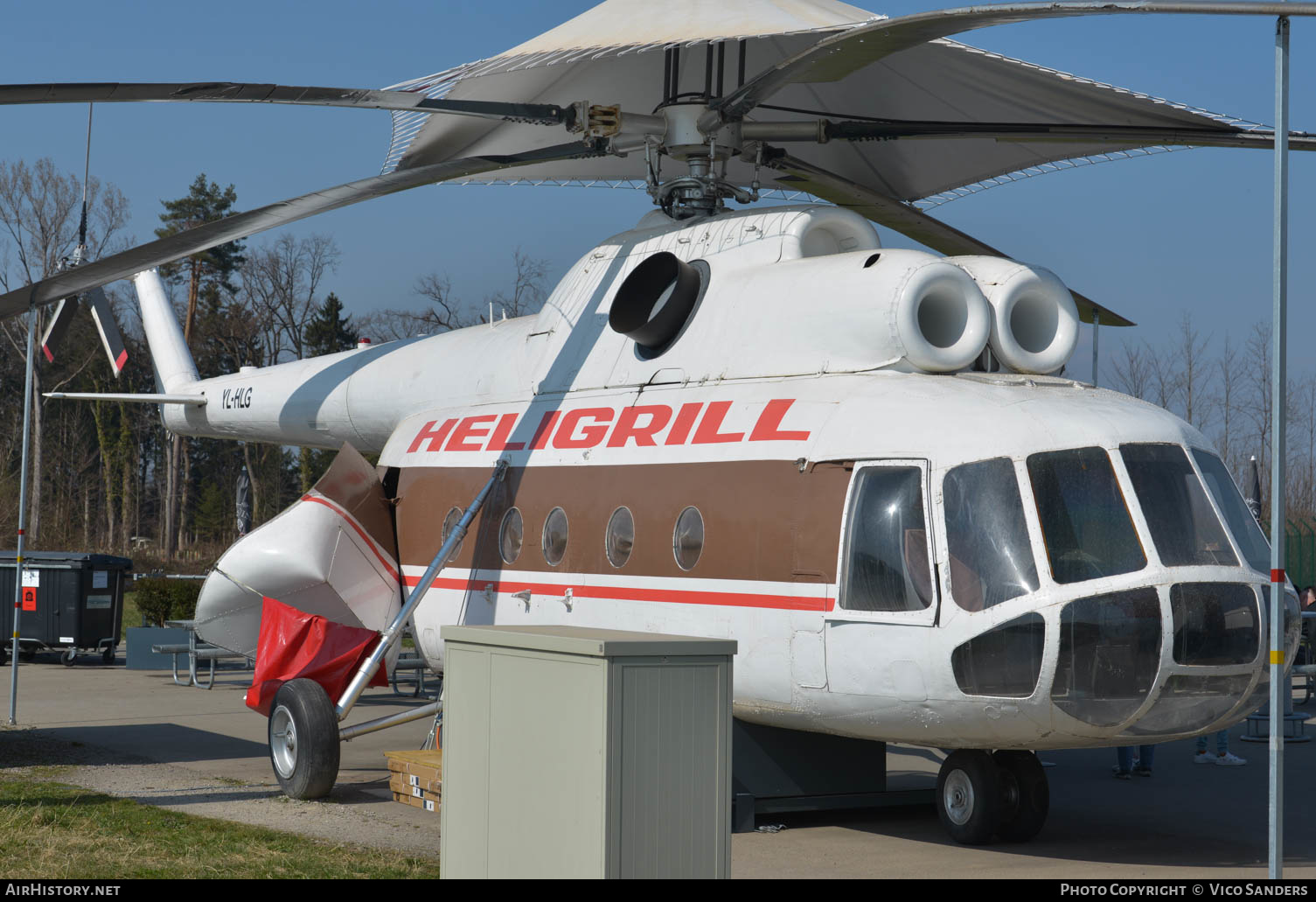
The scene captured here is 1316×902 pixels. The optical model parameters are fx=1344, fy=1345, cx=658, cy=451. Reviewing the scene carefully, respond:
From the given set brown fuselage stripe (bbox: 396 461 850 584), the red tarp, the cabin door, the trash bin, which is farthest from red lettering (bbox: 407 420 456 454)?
the trash bin

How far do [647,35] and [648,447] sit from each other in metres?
2.82

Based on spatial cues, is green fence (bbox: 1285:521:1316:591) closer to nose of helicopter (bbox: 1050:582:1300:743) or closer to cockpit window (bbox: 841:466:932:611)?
nose of helicopter (bbox: 1050:582:1300:743)

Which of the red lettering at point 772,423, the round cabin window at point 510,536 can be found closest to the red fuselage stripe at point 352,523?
the round cabin window at point 510,536

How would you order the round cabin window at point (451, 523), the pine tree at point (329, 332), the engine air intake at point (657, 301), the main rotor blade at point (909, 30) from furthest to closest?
1. the pine tree at point (329, 332)
2. the round cabin window at point (451, 523)
3. the engine air intake at point (657, 301)
4. the main rotor blade at point (909, 30)

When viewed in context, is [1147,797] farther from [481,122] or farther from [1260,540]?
[481,122]

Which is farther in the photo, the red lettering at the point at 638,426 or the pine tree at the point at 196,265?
the pine tree at the point at 196,265

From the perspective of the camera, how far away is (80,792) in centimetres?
1012

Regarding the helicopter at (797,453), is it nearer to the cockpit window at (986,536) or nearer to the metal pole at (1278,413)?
the cockpit window at (986,536)

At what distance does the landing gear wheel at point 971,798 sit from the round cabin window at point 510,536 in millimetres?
3573

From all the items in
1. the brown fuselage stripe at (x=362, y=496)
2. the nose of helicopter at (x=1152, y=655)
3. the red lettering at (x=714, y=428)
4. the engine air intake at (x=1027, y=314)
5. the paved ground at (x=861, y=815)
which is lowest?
the paved ground at (x=861, y=815)

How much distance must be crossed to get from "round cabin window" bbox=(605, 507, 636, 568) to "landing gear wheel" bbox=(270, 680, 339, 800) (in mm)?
2622

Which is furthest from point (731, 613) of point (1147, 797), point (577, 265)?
point (1147, 797)

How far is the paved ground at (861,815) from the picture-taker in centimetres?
829

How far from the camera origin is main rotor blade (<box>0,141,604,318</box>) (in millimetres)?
9781
